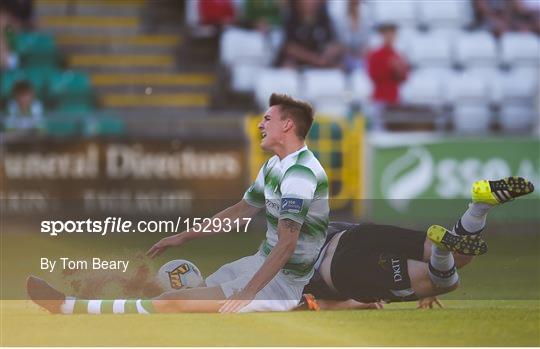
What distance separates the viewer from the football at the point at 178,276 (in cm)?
680

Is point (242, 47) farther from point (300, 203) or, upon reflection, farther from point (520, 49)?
point (300, 203)

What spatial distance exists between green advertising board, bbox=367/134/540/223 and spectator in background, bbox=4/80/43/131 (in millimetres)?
3030

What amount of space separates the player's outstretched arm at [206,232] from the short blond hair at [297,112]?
0.47m

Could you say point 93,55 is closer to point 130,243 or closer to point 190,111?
point 190,111

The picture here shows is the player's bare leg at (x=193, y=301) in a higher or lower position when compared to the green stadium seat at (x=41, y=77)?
lower

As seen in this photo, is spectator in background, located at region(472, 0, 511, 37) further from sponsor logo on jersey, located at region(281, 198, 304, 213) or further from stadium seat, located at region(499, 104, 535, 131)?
sponsor logo on jersey, located at region(281, 198, 304, 213)

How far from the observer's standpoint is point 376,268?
684cm

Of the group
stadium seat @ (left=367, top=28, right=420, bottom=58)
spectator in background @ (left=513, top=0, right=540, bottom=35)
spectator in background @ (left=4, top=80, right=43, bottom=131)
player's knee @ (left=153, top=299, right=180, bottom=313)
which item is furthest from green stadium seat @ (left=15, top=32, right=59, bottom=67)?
player's knee @ (left=153, top=299, right=180, bottom=313)

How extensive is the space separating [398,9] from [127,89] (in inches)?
114

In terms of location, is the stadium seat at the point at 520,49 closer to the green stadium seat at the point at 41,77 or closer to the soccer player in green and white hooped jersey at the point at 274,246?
the green stadium seat at the point at 41,77

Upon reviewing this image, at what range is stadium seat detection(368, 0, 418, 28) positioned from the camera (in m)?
13.5

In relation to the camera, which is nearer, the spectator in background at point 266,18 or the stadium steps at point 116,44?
the spectator in background at point 266,18

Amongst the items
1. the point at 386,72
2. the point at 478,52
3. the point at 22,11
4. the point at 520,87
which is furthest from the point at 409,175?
the point at 22,11

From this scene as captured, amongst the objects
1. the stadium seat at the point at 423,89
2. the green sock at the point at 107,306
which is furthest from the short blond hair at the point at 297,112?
the stadium seat at the point at 423,89
